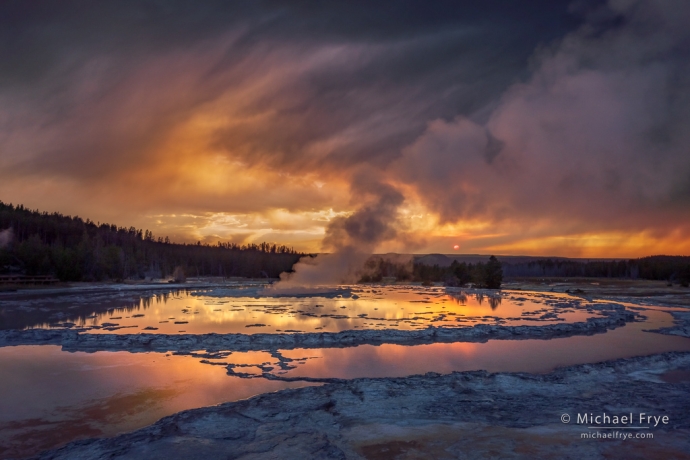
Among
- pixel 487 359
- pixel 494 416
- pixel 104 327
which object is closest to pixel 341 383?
pixel 494 416

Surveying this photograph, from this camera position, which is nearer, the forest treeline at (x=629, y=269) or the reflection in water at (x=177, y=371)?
the reflection in water at (x=177, y=371)

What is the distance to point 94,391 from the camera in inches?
508

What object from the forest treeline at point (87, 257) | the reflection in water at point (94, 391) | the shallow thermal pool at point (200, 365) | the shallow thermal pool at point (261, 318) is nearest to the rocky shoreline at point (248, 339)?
the shallow thermal pool at point (200, 365)

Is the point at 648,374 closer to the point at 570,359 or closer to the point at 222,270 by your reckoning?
the point at 570,359

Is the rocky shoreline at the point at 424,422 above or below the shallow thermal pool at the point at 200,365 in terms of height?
above

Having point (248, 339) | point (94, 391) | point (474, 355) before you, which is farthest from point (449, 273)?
point (94, 391)

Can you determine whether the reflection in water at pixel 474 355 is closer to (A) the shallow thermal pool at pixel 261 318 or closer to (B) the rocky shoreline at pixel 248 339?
(B) the rocky shoreline at pixel 248 339

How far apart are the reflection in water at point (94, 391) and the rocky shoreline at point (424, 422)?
1153 millimetres

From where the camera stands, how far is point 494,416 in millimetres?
10523

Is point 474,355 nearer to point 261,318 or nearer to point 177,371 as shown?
point 177,371

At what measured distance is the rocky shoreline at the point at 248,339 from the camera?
20156 millimetres

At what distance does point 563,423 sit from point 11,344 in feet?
75.6

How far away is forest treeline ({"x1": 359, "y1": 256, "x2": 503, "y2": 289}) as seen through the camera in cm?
7494

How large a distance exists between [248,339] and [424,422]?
12774 mm
